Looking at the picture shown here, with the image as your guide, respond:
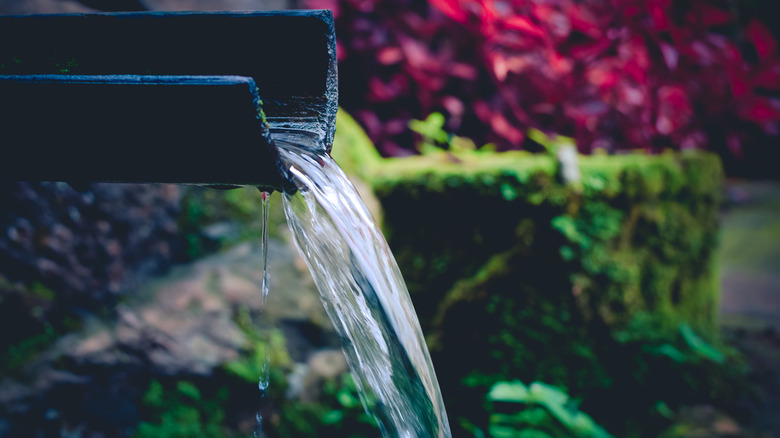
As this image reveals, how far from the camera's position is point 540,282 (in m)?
2.39

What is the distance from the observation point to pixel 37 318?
7.06ft

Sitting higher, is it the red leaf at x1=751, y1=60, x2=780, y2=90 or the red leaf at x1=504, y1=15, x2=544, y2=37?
the red leaf at x1=504, y1=15, x2=544, y2=37

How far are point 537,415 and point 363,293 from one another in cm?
124

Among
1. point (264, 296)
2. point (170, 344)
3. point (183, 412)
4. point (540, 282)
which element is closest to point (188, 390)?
point (183, 412)

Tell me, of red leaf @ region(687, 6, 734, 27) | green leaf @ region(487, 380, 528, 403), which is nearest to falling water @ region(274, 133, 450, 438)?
green leaf @ region(487, 380, 528, 403)

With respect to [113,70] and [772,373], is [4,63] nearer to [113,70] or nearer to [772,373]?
[113,70]

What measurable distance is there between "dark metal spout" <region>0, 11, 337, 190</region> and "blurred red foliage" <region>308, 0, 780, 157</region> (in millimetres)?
1979

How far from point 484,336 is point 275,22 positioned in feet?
6.27

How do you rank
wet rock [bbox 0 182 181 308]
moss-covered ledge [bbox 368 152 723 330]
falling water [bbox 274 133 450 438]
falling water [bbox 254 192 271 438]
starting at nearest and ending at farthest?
falling water [bbox 274 133 450 438]
falling water [bbox 254 192 271 438]
wet rock [bbox 0 182 181 308]
moss-covered ledge [bbox 368 152 723 330]

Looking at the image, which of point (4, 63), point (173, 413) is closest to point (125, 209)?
point (173, 413)

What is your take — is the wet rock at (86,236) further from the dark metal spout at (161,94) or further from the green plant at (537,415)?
the green plant at (537,415)

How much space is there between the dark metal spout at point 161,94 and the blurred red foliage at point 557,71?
1.98 meters

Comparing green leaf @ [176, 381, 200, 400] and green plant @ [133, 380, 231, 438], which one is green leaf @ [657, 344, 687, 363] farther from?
green leaf @ [176, 381, 200, 400]

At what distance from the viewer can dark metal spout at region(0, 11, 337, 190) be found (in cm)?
74
